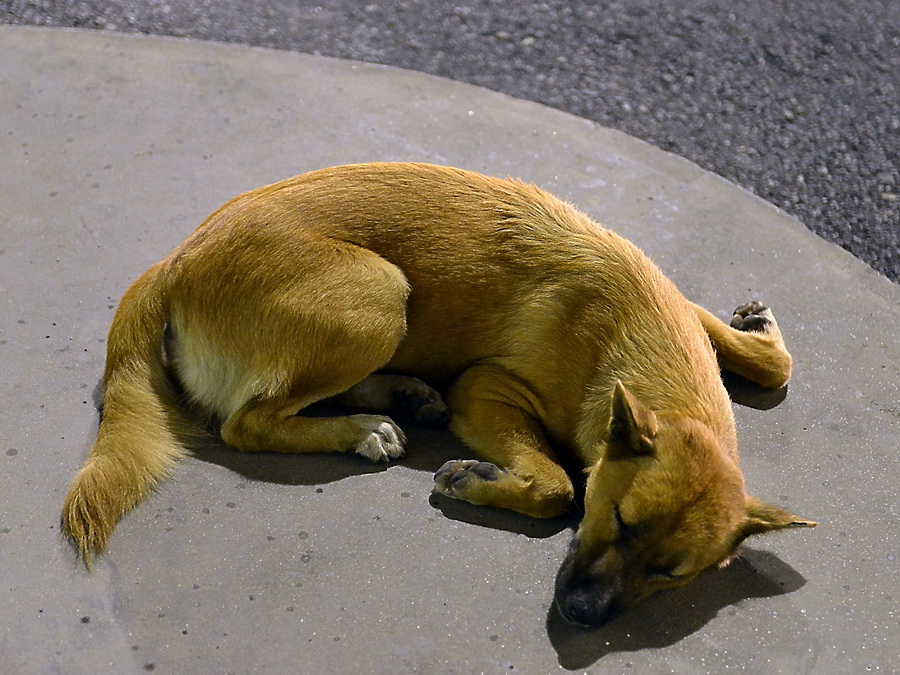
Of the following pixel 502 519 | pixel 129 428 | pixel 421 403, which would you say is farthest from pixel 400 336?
pixel 129 428

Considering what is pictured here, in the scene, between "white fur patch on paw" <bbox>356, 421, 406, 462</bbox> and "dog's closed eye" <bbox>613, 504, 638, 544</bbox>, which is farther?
"white fur patch on paw" <bbox>356, 421, 406, 462</bbox>

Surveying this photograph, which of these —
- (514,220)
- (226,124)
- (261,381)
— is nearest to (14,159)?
(226,124)

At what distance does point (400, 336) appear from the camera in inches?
145

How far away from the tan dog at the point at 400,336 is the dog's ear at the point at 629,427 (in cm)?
18

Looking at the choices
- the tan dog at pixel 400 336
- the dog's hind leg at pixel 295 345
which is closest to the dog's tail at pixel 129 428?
the tan dog at pixel 400 336

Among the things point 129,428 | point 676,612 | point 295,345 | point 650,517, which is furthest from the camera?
point 295,345

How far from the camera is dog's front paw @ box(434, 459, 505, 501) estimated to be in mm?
3479

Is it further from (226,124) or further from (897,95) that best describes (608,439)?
(897,95)

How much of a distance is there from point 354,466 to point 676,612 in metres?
1.25

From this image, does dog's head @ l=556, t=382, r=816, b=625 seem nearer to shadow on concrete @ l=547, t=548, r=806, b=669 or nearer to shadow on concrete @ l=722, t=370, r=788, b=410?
shadow on concrete @ l=547, t=548, r=806, b=669

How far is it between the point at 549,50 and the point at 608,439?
13.2 ft

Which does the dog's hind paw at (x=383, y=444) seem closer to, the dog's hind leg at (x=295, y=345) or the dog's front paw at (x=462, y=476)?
the dog's hind leg at (x=295, y=345)

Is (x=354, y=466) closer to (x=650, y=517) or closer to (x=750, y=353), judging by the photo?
(x=650, y=517)

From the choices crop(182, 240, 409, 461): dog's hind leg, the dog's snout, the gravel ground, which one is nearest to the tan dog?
crop(182, 240, 409, 461): dog's hind leg
